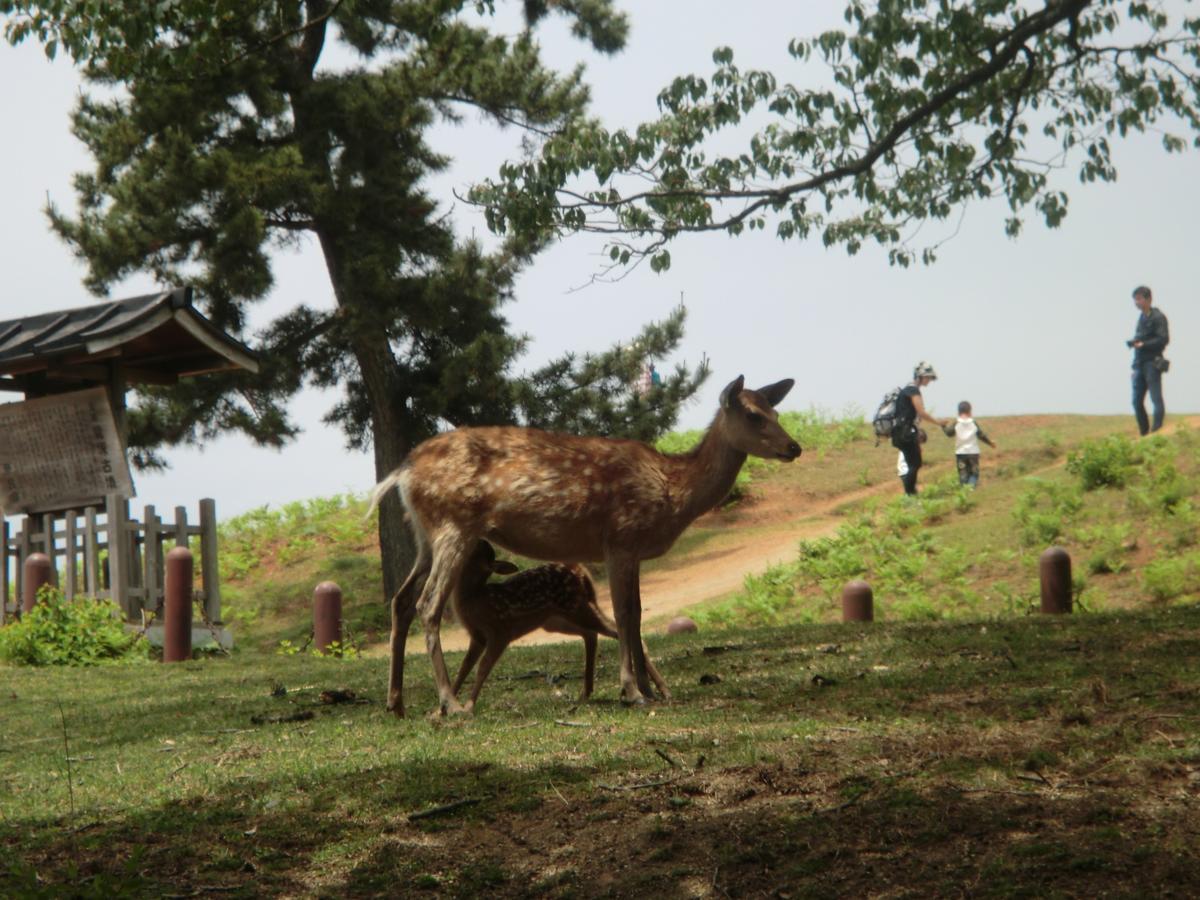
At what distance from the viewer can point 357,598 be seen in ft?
82.8

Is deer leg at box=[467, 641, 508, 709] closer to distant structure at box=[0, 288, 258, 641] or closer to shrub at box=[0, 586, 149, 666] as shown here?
shrub at box=[0, 586, 149, 666]

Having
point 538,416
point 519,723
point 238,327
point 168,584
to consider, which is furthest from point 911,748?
point 238,327

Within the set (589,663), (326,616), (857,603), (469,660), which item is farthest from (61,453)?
(589,663)

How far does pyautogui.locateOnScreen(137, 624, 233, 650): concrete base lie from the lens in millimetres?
16609

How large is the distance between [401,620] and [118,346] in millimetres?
9321

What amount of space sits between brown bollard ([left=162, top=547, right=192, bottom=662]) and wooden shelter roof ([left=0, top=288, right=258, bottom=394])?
2.79m

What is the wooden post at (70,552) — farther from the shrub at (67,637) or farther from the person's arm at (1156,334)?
the person's arm at (1156,334)

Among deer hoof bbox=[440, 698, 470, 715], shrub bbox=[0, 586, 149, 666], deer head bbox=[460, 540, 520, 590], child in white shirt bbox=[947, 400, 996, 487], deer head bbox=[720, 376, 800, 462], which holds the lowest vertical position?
deer hoof bbox=[440, 698, 470, 715]

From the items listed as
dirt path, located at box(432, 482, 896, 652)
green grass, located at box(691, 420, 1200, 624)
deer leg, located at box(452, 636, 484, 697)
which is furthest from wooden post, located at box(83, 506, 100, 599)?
deer leg, located at box(452, 636, 484, 697)

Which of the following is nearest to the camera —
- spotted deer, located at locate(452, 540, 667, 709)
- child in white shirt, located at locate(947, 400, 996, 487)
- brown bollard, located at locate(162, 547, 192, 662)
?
spotted deer, located at locate(452, 540, 667, 709)

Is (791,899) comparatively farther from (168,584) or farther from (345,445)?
(345,445)

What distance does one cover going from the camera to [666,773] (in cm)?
591

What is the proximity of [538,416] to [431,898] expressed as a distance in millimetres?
18436

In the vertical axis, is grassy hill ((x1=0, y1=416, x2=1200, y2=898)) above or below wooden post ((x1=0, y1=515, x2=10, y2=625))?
below
